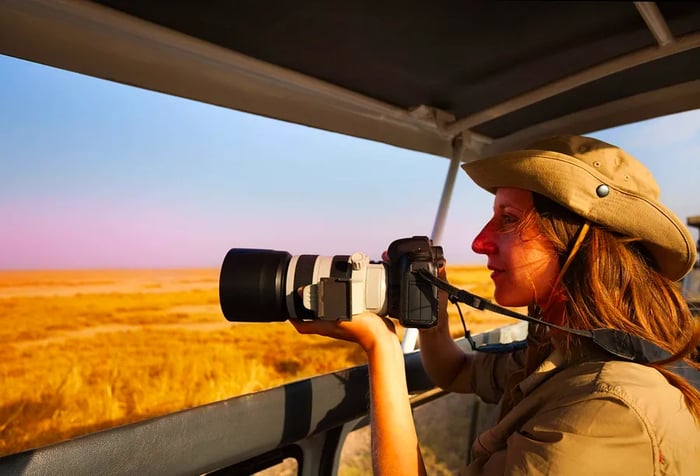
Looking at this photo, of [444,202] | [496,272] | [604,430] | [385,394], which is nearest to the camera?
[604,430]

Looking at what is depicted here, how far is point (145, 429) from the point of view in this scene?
92cm

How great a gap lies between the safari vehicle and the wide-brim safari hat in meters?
0.24

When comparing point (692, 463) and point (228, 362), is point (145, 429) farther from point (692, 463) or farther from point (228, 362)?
point (228, 362)

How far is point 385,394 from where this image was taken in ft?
2.36

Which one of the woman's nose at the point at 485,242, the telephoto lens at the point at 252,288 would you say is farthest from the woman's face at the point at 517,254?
the telephoto lens at the point at 252,288

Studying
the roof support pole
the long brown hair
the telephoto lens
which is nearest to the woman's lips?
the long brown hair

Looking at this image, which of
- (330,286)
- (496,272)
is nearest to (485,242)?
(496,272)

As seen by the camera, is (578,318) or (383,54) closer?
(578,318)

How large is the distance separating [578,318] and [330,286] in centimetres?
46

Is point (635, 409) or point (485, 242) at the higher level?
point (485, 242)

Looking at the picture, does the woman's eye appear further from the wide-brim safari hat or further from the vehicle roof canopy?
the vehicle roof canopy

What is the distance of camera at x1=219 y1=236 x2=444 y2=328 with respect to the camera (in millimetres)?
750

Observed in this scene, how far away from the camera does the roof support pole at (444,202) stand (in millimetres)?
1525

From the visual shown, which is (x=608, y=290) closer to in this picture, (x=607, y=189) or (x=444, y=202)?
(x=607, y=189)
